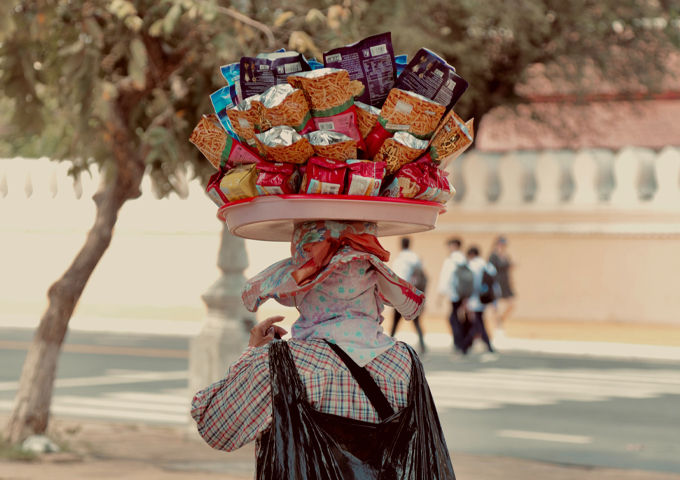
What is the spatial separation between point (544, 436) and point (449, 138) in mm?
6549

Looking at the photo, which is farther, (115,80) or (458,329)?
(458,329)

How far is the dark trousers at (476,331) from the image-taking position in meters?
14.5

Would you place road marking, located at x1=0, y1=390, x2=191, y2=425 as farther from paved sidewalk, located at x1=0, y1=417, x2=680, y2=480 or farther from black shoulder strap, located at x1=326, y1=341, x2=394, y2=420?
black shoulder strap, located at x1=326, y1=341, x2=394, y2=420

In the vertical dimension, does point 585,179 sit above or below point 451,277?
above

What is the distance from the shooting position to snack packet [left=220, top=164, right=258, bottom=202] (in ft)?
9.49

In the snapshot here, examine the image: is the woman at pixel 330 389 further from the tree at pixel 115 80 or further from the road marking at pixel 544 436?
the road marking at pixel 544 436

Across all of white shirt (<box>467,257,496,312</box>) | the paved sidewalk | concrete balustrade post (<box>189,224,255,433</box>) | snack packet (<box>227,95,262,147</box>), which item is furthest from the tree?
white shirt (<box>467,257,496,312</box>)

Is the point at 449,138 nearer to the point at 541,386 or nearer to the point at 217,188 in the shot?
the point at 217,188

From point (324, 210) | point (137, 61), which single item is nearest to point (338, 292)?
point (324, 210)

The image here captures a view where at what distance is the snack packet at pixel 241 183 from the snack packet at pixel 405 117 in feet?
1.19

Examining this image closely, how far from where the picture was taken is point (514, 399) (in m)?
11.1

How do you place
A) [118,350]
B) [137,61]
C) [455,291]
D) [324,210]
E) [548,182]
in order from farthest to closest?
[548,182] < [118,350] < [455,291] < [137,61] < [324,210]

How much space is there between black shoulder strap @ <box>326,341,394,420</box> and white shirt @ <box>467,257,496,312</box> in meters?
11.7

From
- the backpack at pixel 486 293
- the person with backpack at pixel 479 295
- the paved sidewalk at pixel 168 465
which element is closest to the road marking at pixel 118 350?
the person with backpack at pixel 479 295
